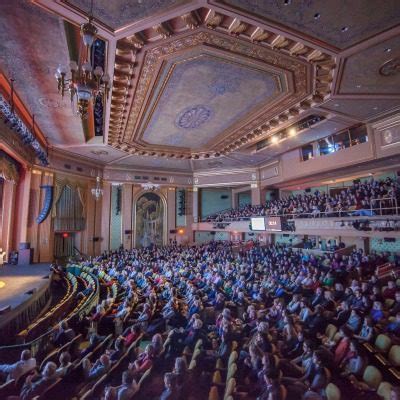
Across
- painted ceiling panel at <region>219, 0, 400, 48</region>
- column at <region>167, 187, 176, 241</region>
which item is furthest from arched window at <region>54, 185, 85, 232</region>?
painted ceiling panel at <region>219, 0, 400, 48</region>

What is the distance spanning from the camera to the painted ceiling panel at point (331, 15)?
Result: 207 inches

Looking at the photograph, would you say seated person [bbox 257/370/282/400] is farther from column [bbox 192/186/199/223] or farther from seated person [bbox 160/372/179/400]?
column [bbox 192/186/199/223]

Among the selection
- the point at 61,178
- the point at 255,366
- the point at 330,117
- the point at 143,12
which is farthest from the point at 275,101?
the point at 61,178

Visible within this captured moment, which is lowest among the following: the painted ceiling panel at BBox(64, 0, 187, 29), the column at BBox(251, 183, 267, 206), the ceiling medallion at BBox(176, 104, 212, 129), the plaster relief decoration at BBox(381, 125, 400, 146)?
the column at BBox(251, 183, 267, 206)

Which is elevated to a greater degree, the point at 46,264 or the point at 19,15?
the point at 19,15

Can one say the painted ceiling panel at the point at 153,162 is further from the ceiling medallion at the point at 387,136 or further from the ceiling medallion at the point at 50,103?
the ceiling medallion at the point at 387,136

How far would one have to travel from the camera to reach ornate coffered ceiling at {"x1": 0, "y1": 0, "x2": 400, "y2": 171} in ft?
17.9

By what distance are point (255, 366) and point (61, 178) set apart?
1526cm

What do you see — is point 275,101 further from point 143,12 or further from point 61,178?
point 61,178

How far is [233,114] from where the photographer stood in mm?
11562

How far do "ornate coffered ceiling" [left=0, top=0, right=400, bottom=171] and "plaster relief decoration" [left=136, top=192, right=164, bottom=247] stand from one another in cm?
722

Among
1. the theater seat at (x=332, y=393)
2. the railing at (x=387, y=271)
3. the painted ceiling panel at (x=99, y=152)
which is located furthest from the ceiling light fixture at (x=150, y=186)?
the theater seat at (x=332, y=393)

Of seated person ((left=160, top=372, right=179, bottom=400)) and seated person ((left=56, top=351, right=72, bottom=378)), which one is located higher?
seated person ((left=56, top=351, right=72, bottom=378))

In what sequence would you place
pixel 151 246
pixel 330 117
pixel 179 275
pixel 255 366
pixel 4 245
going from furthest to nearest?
1. pixel 151 246
2. pixel 4 245
3. pixel 330 117
4. pixel 179 275
5. pixel 255 366
